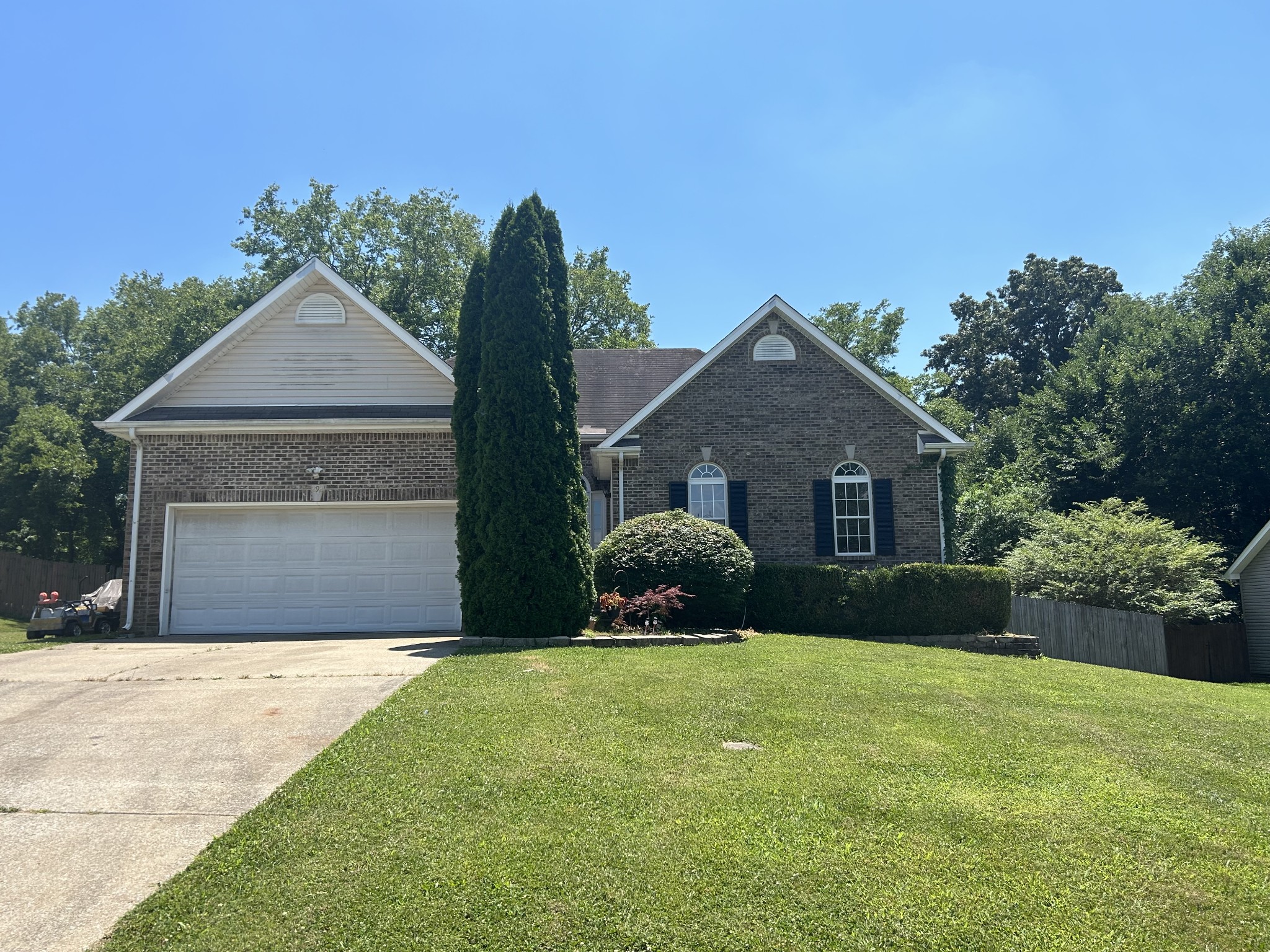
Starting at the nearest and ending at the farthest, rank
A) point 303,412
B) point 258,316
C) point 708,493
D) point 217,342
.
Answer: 1. point 303,412
2. point 217,342
3. point 258,316
4. point 708,493

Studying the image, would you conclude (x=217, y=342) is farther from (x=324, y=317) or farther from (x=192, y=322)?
(x=192, y=322)

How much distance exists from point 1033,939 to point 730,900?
53.0 inches

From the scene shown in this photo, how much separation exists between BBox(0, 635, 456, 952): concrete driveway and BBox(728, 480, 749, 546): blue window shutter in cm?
763

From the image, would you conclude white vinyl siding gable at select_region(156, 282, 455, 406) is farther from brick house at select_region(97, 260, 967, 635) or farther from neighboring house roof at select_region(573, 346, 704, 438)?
neighboring house roof at select_region(573, 346, 704, 438)

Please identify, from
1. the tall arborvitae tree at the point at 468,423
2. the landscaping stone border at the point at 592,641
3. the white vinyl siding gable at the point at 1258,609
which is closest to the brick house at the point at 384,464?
the tall arborvitae tree at the point at 468,423

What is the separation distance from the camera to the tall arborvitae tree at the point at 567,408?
40.1ft

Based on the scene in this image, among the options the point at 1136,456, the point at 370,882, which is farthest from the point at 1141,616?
the point at 370,882

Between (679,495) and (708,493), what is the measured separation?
2.06 ft

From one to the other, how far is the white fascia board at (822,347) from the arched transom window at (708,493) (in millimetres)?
1589

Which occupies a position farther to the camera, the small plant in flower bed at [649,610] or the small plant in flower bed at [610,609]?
the small plant in flower bed at [610,609]

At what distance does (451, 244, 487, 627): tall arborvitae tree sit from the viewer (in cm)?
1219

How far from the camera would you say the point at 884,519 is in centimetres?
1742

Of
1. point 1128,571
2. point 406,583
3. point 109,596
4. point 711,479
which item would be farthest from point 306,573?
point 1128,571

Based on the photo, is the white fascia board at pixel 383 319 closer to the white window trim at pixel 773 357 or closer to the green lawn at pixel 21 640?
the white window trim at pixel 773 357
